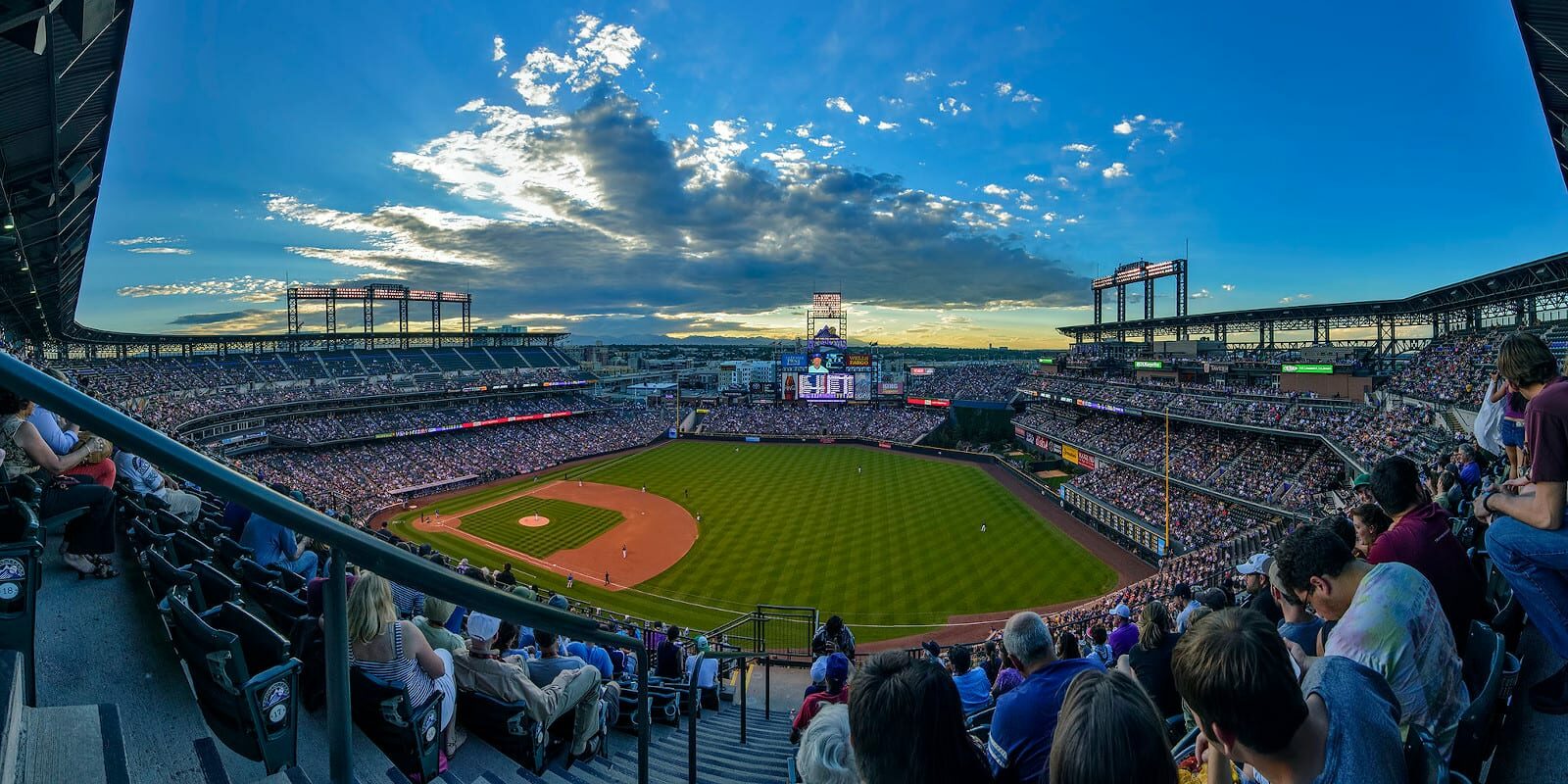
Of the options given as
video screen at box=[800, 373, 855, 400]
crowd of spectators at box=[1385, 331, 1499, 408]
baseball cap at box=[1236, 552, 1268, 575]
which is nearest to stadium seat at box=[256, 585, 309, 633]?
baseball cap at box=[1236, 552, 1268, 575]

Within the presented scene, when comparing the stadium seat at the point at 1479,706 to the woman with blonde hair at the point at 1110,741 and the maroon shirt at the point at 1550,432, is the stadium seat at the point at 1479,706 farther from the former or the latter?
the woman with blonde hair at the point at 1110,741

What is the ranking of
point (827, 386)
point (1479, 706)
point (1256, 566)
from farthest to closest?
point (827, 386)
point (1256, 566)
point (1479, 706)

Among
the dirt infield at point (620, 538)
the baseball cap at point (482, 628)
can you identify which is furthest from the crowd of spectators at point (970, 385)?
the baseball cap at point (482, 628)

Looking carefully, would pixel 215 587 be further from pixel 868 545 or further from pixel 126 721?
pixel 868 545

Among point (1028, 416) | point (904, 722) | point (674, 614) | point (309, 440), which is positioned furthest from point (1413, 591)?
point (1028, 416)

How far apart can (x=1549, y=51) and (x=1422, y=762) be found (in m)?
14.7

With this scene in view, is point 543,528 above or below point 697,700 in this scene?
below

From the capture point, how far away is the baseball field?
27.0 m

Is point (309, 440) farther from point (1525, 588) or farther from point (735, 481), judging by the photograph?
point (1525, 588)

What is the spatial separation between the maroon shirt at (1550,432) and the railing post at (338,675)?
582cm

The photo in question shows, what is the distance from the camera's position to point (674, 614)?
25359 millimetres

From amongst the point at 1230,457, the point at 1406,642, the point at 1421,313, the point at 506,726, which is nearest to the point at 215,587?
the point at 506,726

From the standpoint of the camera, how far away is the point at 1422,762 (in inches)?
102

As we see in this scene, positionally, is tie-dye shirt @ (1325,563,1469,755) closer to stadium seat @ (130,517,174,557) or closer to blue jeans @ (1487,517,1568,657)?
blue jeans @ (1487,517,1568,657)
